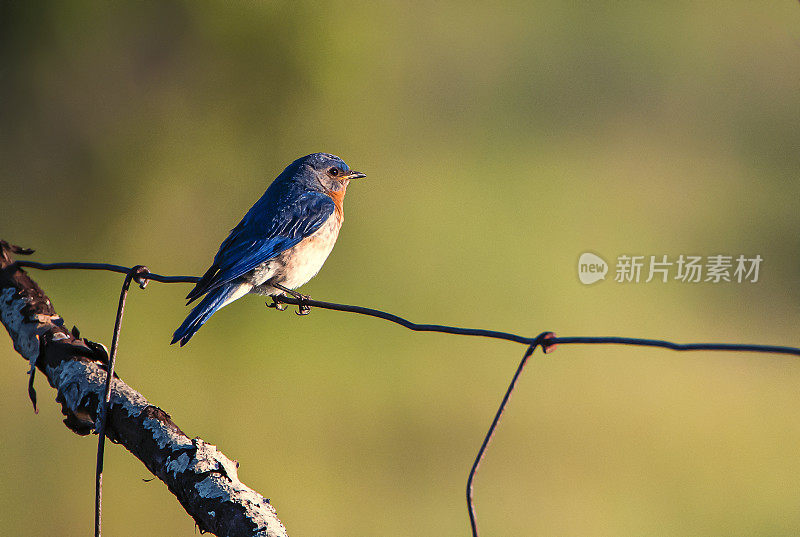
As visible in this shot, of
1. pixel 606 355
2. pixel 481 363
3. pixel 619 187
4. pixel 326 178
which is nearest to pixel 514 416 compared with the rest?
pixel 481 363

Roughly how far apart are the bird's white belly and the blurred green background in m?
2.65

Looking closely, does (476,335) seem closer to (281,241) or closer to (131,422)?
(131,422)

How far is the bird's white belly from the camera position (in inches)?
134

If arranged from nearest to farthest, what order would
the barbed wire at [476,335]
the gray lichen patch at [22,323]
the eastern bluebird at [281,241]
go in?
the barbed wire at [476,335], the gray lichen patch at [22,323], the eastern bluebird at [281,241]

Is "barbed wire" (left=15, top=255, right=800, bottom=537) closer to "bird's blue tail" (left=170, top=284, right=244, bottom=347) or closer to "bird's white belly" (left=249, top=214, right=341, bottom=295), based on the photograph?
"bird's blue tail" (left=170, top=284, right=244, bottom=347)

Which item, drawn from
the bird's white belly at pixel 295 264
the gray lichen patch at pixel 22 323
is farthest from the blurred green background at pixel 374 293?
the gray lichen patch at pixel 22 323

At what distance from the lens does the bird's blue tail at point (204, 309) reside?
2.88 meters

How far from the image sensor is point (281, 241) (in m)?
3.43

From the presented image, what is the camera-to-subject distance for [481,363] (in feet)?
23.9

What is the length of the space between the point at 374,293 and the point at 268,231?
4131 mm

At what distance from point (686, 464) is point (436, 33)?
20.0 feet

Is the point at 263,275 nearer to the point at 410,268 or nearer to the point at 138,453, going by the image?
the point at 138,453

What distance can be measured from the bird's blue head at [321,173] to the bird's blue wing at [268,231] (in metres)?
0.11

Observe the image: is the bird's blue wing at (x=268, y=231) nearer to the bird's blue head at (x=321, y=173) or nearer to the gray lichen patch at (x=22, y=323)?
the bird's blue head at (x=321, y=173)
